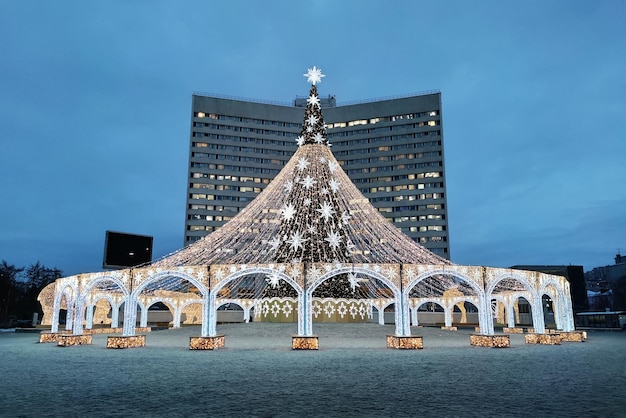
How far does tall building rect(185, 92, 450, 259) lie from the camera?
89.9 m

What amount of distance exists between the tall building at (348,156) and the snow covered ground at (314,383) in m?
70.6

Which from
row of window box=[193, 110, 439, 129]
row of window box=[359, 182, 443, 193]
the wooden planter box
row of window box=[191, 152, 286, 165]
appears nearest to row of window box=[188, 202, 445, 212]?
row of window box=[359, 182, 443, 193]

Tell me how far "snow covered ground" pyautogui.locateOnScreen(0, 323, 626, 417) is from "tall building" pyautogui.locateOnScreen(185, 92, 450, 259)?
7064cm

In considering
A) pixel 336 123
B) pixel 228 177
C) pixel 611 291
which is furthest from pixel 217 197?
pixel 611 291

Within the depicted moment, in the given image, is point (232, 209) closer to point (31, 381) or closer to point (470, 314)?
point (470, 314)

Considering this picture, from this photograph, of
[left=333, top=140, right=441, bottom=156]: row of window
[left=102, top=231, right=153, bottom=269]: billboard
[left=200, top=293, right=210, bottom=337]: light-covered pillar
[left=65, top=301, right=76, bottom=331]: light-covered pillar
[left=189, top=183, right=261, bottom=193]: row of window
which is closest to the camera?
[left=200, top=293, right=210, bottom=337]: light-covered pillar

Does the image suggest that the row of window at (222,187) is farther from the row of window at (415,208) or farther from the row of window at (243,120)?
the row of window at (415,208)

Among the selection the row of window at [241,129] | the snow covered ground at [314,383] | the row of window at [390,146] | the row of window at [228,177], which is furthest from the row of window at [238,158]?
the snow covered ground at [314,383]

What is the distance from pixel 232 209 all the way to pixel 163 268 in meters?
67.6

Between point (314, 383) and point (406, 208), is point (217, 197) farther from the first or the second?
point (314, 383)

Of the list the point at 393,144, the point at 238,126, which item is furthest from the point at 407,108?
the point at 238,126

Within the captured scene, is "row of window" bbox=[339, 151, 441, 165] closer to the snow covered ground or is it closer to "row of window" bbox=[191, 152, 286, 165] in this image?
"row of window" bbox=[191, 152, 286, 165]

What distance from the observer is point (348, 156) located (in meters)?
95.6

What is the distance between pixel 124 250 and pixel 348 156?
53446 millimetres
